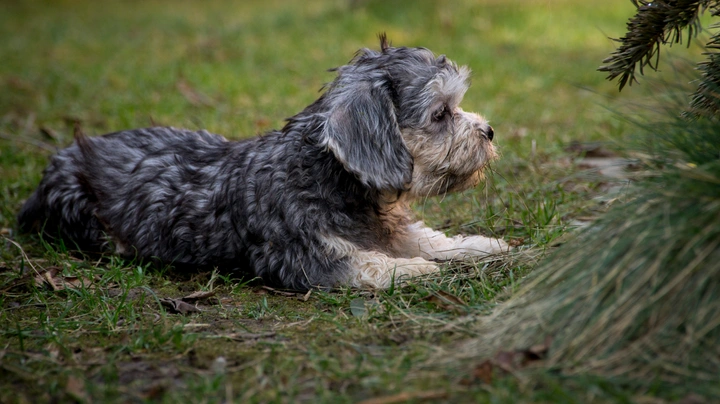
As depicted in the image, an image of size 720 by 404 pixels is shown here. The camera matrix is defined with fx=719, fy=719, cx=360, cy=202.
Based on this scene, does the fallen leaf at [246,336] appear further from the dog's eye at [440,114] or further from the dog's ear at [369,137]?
the dog's eye at [440,114]

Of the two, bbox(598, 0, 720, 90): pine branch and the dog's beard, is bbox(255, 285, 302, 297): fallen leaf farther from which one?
bbox(598, 0, 720, 90): pine branch

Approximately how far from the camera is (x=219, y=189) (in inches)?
212

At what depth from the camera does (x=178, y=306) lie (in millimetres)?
4531

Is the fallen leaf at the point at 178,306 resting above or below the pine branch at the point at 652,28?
below

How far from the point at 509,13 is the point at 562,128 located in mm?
7222

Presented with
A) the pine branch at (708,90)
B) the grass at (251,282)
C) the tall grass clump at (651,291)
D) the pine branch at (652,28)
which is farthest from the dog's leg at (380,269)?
the pine branch at (708,90)

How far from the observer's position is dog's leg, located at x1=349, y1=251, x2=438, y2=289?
15.5 ft

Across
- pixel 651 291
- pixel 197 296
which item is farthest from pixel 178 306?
pixel 651 291

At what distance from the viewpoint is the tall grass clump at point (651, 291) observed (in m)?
3.06

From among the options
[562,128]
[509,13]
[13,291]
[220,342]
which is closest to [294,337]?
[220,342]

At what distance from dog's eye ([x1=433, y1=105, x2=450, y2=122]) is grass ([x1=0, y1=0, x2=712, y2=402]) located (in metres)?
1.04

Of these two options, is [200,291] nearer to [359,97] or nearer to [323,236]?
[323,236]

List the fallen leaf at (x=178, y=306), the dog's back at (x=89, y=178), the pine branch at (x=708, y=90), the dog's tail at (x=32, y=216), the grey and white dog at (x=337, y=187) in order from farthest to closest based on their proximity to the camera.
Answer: the dog's tail at (x=32, y=216), the dog's back at (x=89, y=178), the grey and white dog at (x=337, y=187), the fallen leaf at (x=178, y=306), the pine branch at (x=708, y=90)

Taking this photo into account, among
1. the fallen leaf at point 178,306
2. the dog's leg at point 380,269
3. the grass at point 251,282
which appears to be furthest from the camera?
the dog's leg at point 380,269
